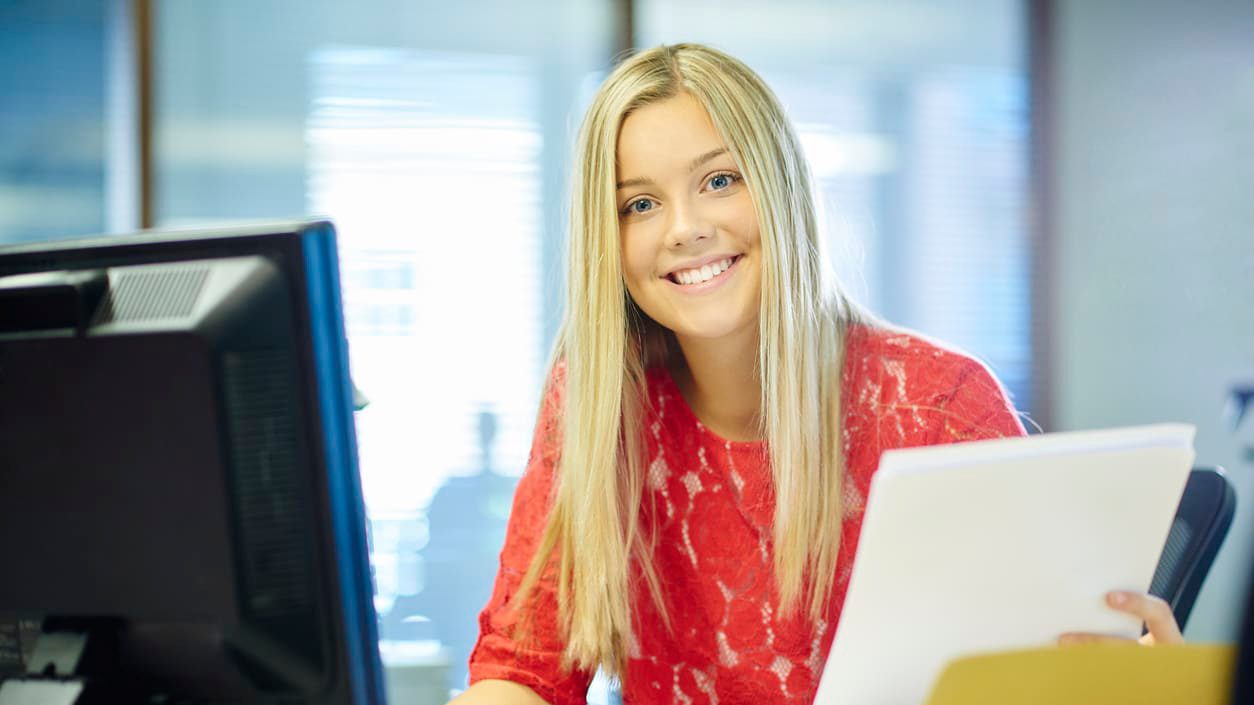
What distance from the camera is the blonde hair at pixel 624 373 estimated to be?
1227mm

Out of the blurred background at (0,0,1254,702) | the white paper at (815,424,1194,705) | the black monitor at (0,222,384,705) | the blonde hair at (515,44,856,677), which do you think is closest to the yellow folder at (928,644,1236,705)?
the white paper at (815,424,1194,705)

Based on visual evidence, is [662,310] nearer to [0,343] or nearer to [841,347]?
[841,347]

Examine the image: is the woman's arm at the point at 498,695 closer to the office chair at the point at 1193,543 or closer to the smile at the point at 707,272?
the smile at the point at 707,272

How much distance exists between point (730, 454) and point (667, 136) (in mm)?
411

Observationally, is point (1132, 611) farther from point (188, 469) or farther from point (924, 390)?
point (188, 469)

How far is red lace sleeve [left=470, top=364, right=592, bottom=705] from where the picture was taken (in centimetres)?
121

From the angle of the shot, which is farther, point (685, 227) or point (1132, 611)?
point (685, 227)

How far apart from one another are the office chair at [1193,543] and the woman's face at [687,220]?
1.83 ft

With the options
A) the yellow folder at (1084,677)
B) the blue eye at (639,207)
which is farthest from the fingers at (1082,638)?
the blue eye at (639,207)

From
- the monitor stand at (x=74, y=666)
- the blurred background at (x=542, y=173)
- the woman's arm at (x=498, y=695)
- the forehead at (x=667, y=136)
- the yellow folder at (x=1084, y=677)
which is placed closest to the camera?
the yellow folder at (x=1084, y=677)

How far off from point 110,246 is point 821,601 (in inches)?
34.1

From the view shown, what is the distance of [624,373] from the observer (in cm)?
131

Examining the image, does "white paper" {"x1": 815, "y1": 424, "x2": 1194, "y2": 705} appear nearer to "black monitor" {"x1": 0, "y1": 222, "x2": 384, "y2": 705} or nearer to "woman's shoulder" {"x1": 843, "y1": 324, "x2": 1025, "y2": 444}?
"black monitor" {"x1": 0, "y1": 222, "x2": 384, "y2": 705}

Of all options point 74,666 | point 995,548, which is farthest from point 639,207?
point 74,666
